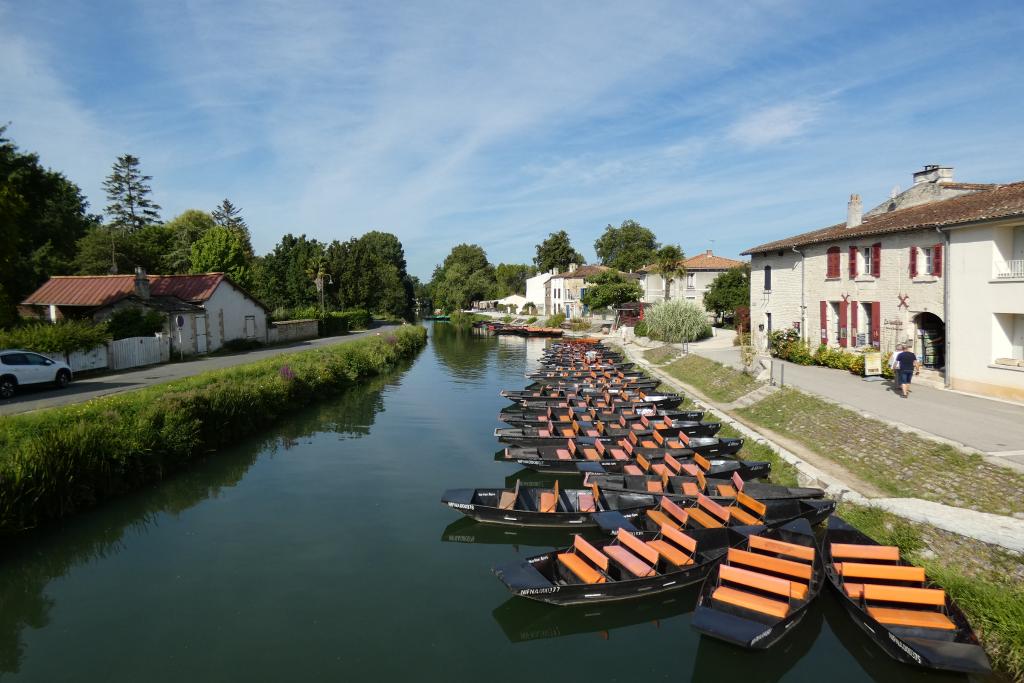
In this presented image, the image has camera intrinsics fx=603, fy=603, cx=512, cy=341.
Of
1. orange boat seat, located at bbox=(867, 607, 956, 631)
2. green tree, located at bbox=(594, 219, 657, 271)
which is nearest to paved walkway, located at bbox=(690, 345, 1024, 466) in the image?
orange boat seat, located at bbox=(867, 607, 956, 631)

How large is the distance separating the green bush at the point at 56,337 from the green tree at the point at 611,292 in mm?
47157

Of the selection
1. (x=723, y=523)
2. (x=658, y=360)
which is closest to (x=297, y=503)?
(x=723, y=523)

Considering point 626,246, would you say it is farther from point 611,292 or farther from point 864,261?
point 864,261

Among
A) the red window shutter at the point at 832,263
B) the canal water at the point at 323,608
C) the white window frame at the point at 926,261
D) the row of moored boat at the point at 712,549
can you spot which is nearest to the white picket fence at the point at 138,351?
the canal water at the point at 323,608

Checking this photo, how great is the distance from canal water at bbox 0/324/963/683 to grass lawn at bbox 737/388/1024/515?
4.18 metres

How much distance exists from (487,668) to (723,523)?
5280 millimetres

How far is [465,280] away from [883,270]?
85.6m

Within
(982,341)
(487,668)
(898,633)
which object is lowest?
(487,668)

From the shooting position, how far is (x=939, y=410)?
53.3ft

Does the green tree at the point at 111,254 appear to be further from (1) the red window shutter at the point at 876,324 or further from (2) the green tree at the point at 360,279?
(1) the red window shutter at the point at 876,324

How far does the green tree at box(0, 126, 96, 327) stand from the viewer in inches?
977

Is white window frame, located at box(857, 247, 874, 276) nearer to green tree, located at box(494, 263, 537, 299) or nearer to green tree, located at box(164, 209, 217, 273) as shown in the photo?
green tree, located at box(164, 209, 217, 273)

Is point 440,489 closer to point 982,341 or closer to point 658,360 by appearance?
point 982,341

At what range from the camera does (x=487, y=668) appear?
8039 mm
